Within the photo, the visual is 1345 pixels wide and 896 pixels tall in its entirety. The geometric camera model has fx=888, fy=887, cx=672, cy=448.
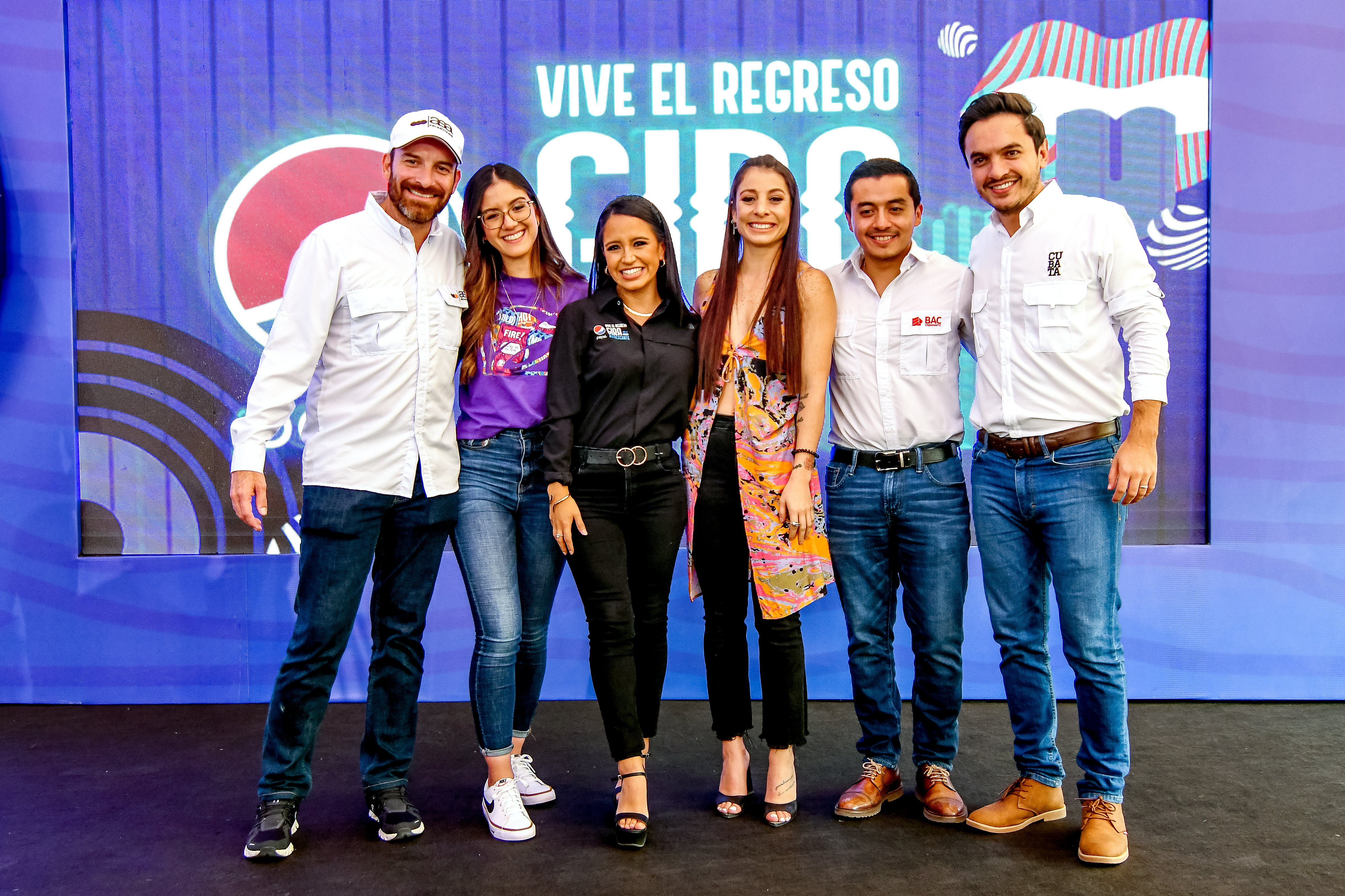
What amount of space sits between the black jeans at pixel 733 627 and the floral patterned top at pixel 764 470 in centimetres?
2

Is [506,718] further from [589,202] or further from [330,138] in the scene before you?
[330,138]

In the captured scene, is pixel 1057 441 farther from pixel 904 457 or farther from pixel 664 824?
pixel 664 824

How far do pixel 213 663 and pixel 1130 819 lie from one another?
333 centimetres

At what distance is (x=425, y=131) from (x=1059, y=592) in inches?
80.4

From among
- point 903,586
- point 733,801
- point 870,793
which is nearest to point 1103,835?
point 870,793

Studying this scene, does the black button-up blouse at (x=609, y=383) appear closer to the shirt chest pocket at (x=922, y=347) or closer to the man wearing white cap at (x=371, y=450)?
the man wearing white cap at (x=371, y=450)

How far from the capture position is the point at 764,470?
7.67 ft

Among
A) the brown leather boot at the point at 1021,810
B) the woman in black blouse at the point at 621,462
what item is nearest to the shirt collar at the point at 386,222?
the woman in black blouse at the point at 621,462

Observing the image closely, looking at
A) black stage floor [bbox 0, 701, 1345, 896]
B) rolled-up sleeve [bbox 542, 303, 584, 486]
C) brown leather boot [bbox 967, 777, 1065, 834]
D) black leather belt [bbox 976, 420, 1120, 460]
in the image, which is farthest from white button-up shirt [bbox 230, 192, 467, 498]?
brown leather boot [bbox 967, 777, 1065, 834]

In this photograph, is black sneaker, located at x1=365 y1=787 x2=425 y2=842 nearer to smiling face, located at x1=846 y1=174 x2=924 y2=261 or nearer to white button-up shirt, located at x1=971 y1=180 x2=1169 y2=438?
white button-up shirt, located at x1=971 y1=180 x2=1169 y2=438

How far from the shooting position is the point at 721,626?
2412 mm

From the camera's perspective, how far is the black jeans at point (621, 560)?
7.56ft

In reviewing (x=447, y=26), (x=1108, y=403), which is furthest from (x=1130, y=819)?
(x=447, y=26)

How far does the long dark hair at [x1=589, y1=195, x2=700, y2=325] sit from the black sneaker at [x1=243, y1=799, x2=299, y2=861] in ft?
5.23
